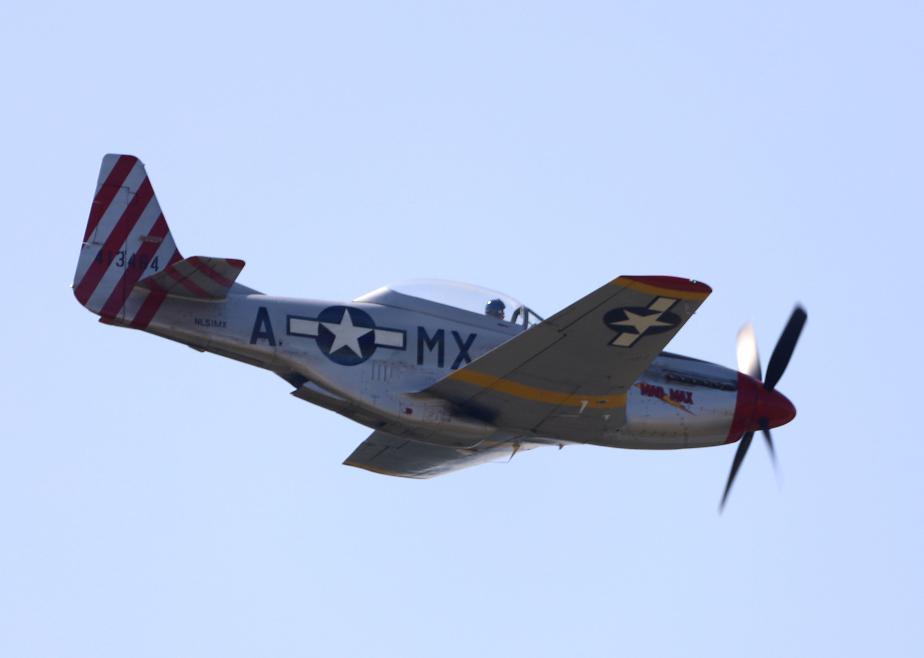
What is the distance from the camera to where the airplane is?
1906 centimetres

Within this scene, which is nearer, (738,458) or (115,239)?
(115,239)

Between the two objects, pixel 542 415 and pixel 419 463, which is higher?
pixel 542 415

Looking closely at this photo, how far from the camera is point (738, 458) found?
74.6 feet

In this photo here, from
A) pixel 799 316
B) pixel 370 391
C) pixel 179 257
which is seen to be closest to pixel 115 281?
pixel 179 257

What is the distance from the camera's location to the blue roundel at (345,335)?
20.0m

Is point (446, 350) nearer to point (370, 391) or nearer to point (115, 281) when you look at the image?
point (370, 391)

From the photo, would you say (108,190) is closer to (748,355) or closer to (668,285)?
(668,285)

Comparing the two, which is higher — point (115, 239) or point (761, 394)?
point (115, 239)

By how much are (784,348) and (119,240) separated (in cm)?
900

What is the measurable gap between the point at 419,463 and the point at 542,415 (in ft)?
11.7

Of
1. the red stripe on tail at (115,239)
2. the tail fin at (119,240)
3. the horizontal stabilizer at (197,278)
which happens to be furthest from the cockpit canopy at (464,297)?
the red stripe on tail at (115,239)

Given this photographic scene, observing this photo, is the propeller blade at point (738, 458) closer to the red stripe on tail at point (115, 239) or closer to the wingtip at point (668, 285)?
the wingtip at point (668, 285)

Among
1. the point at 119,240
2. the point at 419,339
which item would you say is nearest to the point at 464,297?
the point at 419,339

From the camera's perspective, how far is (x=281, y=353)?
1983cm
